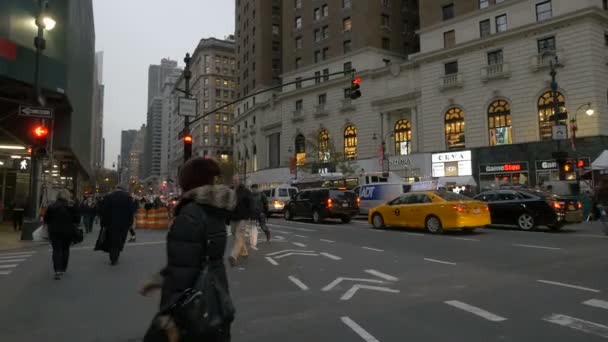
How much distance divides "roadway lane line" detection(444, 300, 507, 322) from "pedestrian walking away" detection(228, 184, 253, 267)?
4974 millimetres

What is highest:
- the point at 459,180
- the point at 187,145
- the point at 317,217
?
the point at 187,145

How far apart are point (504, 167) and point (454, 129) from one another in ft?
19.5

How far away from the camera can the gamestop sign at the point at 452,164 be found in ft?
122

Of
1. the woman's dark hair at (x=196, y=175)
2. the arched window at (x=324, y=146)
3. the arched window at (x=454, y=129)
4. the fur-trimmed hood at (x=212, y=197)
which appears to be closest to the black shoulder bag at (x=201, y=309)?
the fur-trimmed hood at (x=212, y=197)

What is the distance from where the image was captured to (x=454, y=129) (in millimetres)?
38719

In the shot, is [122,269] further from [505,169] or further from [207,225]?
[505,169]

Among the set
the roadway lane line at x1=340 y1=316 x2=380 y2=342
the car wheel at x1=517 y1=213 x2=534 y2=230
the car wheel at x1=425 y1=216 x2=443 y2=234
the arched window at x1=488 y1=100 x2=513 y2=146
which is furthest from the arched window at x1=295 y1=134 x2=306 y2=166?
the roadway lane line at x1=340 y1=316 x2=380 y2=342

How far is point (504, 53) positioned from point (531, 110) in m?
5.32

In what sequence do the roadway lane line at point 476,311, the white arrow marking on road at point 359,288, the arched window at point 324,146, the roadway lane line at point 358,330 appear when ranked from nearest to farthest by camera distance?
the roadway lane line at point 358,330 < the roadway lane line at point 476,311 < the white arrow marking on road at point 359,288 < the arched window at point 324,146

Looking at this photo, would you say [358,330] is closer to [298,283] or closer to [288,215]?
[298,283]

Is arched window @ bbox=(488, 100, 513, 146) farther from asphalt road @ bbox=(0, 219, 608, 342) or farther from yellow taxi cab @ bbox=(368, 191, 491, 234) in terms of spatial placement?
asphalt road @ bbox=(0, 219, 608, 342)

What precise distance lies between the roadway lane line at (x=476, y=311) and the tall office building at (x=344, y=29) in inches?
1728

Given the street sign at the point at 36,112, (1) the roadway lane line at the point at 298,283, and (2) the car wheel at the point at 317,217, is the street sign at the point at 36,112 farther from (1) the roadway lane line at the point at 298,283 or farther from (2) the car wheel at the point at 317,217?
(2) the car wheel at the point at 317,217

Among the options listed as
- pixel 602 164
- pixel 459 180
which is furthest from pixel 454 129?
pixel 602 164
